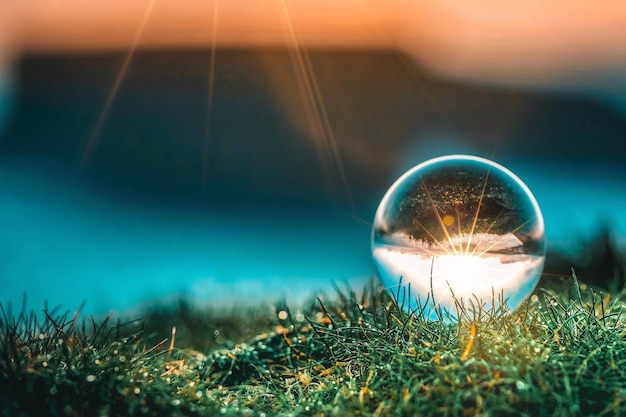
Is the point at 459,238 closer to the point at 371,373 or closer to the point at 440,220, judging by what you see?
the point at 440,220

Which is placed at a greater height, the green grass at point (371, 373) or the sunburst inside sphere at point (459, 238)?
the sunburst inside sphere at point (459, 238)

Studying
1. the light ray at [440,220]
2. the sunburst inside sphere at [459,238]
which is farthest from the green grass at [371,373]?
the light ray at [440,220]

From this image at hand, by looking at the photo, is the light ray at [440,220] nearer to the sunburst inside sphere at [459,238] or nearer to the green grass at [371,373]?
the sunburst inside sphere at [459,238]

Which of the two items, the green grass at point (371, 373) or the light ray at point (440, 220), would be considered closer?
the green grass at point (371, 373)

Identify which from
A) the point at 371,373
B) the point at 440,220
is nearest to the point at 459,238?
the point at 440,220

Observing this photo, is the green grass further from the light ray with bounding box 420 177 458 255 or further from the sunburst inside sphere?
the light ray with bounding box 420 177 458 255
